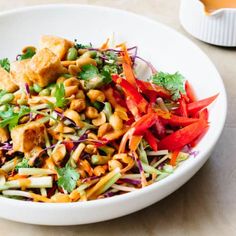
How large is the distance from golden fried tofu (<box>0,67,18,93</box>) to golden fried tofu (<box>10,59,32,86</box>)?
2cm

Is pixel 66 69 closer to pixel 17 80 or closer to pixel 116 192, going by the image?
pixel 17 80

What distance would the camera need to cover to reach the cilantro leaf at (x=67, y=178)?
2.27m

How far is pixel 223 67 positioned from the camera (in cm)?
335

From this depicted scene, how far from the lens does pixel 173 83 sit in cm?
272

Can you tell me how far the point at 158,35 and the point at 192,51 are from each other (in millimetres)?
242

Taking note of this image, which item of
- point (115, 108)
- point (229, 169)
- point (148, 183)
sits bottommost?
point (229, 169)

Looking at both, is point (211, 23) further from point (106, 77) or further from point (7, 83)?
point (7, 83)

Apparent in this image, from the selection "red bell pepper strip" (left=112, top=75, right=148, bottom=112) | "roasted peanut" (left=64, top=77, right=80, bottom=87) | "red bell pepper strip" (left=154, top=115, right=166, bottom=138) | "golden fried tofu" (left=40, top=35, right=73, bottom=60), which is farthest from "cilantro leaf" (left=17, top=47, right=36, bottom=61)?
"red bell pepper strip" (left=154, top=115, right=166, bottom=138)

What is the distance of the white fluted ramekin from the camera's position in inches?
133

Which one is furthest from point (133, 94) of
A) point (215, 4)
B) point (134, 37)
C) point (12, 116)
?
point (215, 4)

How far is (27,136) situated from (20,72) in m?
0.40

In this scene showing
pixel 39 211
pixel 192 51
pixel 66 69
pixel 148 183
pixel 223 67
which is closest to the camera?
pixel 39 211

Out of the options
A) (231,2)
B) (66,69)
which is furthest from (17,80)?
(231,2)

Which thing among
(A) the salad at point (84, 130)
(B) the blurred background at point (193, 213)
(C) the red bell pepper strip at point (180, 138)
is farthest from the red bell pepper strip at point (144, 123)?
(B) the blurred background at point (193, 213)
